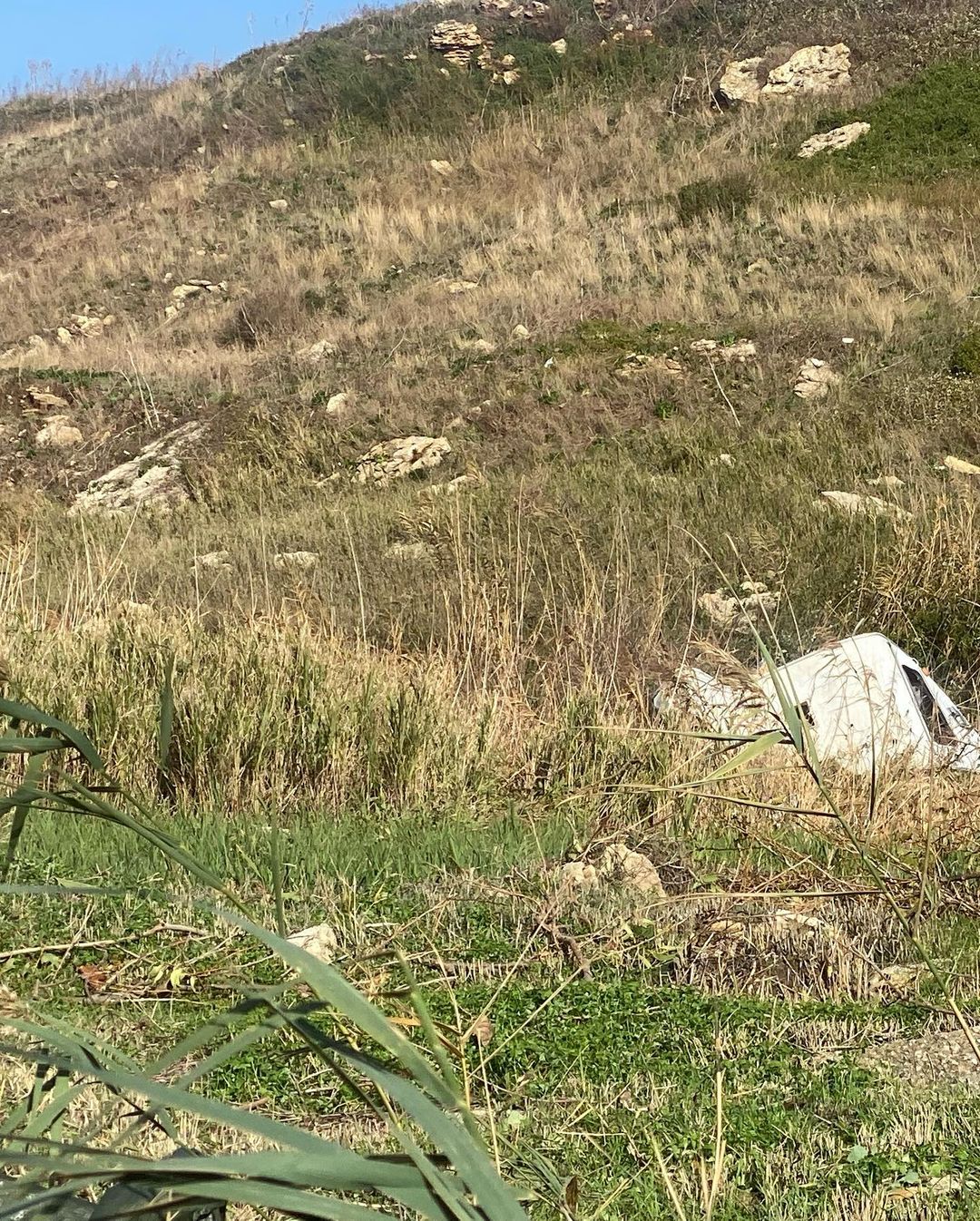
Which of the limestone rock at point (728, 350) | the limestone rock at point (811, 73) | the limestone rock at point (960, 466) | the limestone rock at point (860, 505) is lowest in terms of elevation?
the limestone rock at point (960, 466)

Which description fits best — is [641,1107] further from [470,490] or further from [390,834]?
[470,490]

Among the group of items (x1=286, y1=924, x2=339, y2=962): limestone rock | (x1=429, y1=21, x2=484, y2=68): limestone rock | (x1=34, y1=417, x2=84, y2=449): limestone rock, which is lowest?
(x1=34, y1=417, x2=84, y2=449): limestone rock

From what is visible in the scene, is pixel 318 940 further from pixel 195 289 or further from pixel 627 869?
pixel 195 289

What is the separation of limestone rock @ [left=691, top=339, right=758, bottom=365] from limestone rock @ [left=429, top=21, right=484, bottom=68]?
16597 mm

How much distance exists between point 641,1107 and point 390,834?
2.03m

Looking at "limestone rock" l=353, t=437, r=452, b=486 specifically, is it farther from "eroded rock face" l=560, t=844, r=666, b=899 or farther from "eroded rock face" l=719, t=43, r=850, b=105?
"eroded rock face" l=719, t=43, r=850, b=105

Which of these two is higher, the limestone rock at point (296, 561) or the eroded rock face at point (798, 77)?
the eroded rock face at point (798, 77)

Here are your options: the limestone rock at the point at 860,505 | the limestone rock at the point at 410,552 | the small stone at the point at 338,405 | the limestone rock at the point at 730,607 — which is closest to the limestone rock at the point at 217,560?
the limestone rock at the point at 410,552

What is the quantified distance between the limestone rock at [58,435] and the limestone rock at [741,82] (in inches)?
540

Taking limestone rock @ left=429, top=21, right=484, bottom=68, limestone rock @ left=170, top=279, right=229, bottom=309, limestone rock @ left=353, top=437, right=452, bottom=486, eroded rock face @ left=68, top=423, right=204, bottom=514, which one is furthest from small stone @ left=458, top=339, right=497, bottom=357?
limestone rock @ left=429, top=21, right=484, bottom=68

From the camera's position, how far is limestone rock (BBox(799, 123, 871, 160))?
62.9 ft

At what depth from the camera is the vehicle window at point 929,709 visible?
5242 mm

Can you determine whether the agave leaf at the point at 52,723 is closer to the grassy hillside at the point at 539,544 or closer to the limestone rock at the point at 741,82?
the grassy hillside at the point at 539,544

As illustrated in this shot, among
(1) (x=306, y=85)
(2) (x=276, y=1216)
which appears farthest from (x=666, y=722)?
(1) (x=306, y=85)
